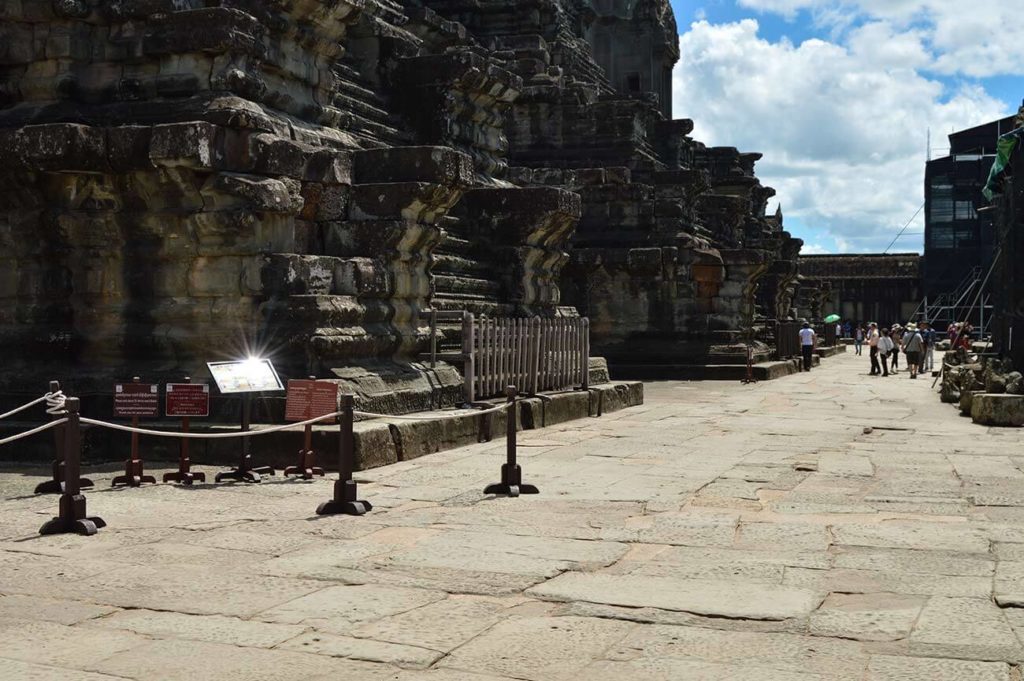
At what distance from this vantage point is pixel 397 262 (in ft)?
35.4

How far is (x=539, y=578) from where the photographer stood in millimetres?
5605

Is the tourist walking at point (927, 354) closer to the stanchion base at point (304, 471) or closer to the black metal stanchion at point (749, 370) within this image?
the black metal stanchion at point (749, 370)

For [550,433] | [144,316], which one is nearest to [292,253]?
[144,316]

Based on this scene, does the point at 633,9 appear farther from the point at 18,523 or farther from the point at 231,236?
the point at 18,523

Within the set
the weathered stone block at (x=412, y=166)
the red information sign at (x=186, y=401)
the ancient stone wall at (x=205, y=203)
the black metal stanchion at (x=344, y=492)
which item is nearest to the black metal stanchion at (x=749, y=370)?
the ancient stone wall at (x=205, y=203)

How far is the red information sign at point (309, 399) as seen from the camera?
8625 mm

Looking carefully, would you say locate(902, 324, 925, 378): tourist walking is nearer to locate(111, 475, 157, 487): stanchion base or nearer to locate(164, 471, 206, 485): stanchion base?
locate(164, 471, 206, 485): stanchion base

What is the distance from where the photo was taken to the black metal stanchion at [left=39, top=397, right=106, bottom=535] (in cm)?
639

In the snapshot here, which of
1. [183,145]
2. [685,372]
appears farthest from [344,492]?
[685,372]

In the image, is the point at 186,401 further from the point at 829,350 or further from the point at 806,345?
the point at 829,350

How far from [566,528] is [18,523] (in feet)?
9.90

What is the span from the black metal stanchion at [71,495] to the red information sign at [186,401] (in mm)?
1824

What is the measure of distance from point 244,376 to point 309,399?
0.69m

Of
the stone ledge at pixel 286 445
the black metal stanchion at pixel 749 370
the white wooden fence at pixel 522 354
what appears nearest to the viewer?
the stone ledge at pixel 286 445
